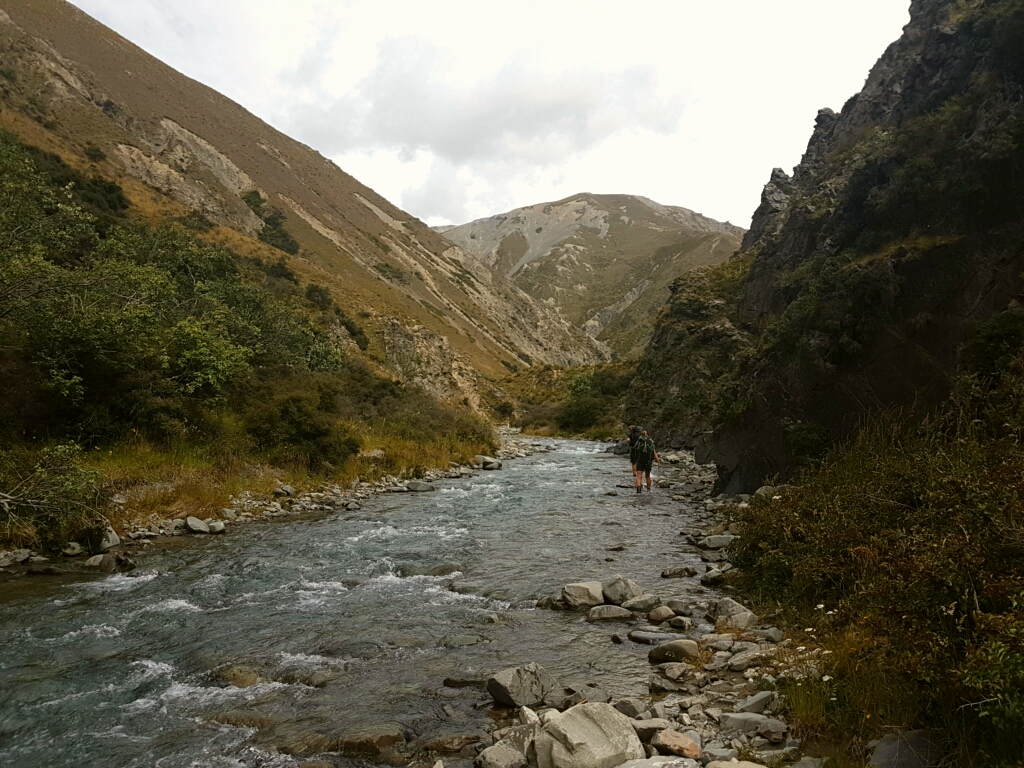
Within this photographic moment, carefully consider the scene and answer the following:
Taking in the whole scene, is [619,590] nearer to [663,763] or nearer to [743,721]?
[743,721]

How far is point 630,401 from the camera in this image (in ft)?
198

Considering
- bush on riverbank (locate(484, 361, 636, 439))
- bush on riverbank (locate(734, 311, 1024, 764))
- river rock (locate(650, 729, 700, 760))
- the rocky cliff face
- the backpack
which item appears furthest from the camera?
bush on riverbank (locate(484, 361, 636, 439))

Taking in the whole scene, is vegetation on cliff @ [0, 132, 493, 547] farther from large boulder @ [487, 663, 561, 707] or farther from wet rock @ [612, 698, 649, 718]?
wet rock @ [612, 698, 649, 718]

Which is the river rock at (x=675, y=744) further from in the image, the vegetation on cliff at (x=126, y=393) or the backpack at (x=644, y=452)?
the backpack at (x=644, y=452)

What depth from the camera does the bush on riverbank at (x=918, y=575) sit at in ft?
14.3

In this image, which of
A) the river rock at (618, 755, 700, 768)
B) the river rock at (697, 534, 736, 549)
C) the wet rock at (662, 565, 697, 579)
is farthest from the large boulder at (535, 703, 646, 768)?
the river rock at (697, 534, 736, 549)

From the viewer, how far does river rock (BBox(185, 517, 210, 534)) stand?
647 inches

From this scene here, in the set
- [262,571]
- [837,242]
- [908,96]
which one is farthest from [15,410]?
[908,96]

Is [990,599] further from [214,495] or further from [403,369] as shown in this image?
[403,369]

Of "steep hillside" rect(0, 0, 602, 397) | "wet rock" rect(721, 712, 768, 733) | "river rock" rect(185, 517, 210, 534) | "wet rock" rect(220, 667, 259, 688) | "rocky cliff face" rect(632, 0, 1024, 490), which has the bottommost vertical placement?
"river rock" rect(185, 517, 210, 534)

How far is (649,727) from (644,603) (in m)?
4.63

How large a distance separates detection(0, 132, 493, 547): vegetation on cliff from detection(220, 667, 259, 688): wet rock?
7490mm

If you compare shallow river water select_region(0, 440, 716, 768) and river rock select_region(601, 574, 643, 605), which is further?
river rock select_region(601, 574, 643, 605)

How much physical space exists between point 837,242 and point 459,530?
18754 millimetres
